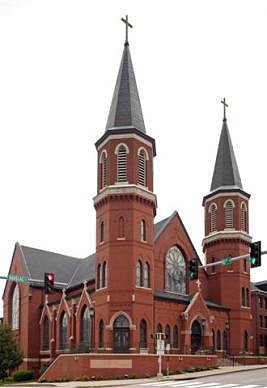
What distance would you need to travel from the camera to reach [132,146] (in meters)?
52.8

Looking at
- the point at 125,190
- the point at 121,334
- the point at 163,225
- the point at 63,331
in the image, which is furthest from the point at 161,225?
the point at 121,334

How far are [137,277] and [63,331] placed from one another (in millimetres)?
14999

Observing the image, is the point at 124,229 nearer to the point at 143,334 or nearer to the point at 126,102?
the point at 143,334

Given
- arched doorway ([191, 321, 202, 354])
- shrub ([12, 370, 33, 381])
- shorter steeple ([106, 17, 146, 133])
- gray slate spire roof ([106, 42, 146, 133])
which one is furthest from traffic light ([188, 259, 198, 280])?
shrub ([12, 370, 33, 381])

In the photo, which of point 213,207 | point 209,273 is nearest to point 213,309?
point 209,273

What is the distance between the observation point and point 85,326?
189 feet

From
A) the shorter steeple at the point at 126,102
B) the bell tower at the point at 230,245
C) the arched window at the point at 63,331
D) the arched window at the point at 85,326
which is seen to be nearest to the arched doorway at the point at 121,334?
the arched window at the point at 85,326

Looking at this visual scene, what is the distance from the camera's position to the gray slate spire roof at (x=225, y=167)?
2562 inches

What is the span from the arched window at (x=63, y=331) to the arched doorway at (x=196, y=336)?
508 inches

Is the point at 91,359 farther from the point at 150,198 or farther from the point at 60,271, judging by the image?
the point at 60,271

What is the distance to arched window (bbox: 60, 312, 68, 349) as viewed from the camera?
6181cm

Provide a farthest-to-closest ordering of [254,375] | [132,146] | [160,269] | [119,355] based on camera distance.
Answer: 1. [160,269]
2. [132,146]
3. [119,355]
4. [254,375]

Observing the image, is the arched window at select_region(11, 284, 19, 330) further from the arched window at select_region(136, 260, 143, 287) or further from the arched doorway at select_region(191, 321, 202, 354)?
the arched window at select_region(136, 260, 143, 287)

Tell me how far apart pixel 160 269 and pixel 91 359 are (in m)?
15.2
